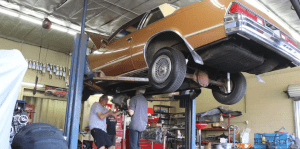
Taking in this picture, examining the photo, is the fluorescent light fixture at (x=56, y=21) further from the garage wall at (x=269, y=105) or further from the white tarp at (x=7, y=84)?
the garage wall at (x=269, y=105)

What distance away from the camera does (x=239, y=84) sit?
3785 millimetres

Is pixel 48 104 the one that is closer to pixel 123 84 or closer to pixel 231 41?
pixel 123 84

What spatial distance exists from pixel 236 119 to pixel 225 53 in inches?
327

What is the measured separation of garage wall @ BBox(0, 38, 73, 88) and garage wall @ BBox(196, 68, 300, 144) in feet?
26.4

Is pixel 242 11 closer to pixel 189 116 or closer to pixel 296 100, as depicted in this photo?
pixel 189 116

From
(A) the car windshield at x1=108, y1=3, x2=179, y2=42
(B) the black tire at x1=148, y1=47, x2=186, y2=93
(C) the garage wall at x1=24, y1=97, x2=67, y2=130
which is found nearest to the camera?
(B) the black tire at x1=148, y1=47, x2=186, y2=93

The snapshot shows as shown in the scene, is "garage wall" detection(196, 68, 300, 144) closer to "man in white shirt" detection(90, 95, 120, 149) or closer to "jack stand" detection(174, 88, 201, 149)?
"jack stand" detection(174, 88, 201, 149)

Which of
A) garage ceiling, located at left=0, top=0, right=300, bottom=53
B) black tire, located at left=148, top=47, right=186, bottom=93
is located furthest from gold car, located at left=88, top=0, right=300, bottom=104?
garage ceiling, located at left=0, top=0, right=300, bottom=53

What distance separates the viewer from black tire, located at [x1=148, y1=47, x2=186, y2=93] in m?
2.87

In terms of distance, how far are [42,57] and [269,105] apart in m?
9.90

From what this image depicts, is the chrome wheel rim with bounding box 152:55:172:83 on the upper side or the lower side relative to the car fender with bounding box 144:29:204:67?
lower

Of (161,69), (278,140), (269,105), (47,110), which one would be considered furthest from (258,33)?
(47,110)

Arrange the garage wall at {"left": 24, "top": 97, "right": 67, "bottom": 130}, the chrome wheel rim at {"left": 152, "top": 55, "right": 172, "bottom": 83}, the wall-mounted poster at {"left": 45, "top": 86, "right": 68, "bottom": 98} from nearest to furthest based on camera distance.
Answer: the chrome wheel rim at {"left": 152, "top": 55, "right": 172, "bottom": 83}, the wall-mounted poster at {"left": 45, "top": 86, "right": 68, "bottom": 98}, the garage wall at {"left": 24, "top": 97, "right": 67, "bottom": 130}

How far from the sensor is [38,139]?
8.32ft
